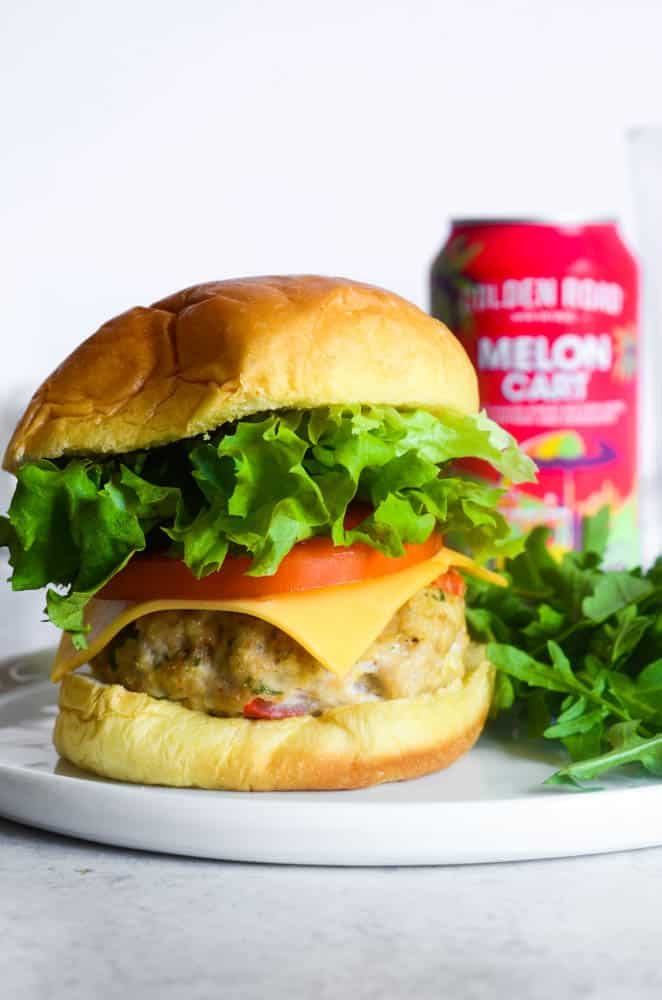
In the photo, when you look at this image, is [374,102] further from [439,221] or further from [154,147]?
[154,147]

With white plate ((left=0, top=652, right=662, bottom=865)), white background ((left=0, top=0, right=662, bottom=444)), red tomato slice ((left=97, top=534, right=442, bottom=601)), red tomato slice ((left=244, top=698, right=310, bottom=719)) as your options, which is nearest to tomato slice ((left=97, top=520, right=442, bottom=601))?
red tomato slice ((left=97, top=534, right=442, bottom=601))

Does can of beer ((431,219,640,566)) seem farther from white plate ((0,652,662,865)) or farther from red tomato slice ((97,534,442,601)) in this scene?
white plate ((0,652,662,865))

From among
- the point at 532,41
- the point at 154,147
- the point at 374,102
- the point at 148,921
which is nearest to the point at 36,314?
the point at 154,147

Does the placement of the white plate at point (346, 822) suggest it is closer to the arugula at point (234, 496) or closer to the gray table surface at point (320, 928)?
the gray table surface at point (320, 928)

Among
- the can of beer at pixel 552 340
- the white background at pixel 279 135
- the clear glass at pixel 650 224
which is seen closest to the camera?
the can of beer at pixel 552 340

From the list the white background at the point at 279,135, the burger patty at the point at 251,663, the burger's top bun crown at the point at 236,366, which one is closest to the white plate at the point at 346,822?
the burger patty at the point at 251,663

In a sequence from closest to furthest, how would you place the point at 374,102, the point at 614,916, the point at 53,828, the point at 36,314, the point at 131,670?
the point at 614,916
the point at 53,828
the point at 131,670
the point at 36,314
the point at 374,102
